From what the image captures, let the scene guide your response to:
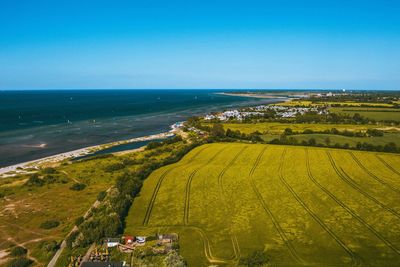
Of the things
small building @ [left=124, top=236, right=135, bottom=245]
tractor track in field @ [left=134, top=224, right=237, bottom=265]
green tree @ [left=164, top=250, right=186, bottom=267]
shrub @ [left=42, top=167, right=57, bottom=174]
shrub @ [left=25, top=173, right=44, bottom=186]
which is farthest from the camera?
shrub @ [left=42, top=167, right=57, bottom=174]

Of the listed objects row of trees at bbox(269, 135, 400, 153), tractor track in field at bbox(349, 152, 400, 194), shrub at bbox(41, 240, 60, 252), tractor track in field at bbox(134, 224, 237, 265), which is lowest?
shrub at bbox(41, 240, 60, 252)

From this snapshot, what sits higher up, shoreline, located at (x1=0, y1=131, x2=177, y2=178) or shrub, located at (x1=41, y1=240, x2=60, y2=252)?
shoreline, located at (x1=0, y1=131, x2=177, y2=178)

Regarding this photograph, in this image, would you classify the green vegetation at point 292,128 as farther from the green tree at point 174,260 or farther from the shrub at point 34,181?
the green tree at point 174,260

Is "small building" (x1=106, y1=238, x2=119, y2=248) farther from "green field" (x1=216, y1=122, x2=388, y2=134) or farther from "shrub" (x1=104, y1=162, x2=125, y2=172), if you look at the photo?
"green field" (x1=216, y1=122, x2=388, y2=134)

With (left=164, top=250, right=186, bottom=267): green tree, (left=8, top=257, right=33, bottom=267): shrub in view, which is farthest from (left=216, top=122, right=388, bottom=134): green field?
(left=8, top=257, right=33, bottom=267): shrub

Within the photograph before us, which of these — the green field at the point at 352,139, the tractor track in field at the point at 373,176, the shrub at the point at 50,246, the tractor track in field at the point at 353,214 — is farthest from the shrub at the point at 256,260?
the green field at the point at 352,139

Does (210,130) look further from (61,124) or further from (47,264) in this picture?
(47,264)

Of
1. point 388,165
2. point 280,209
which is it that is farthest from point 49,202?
point 388,165
